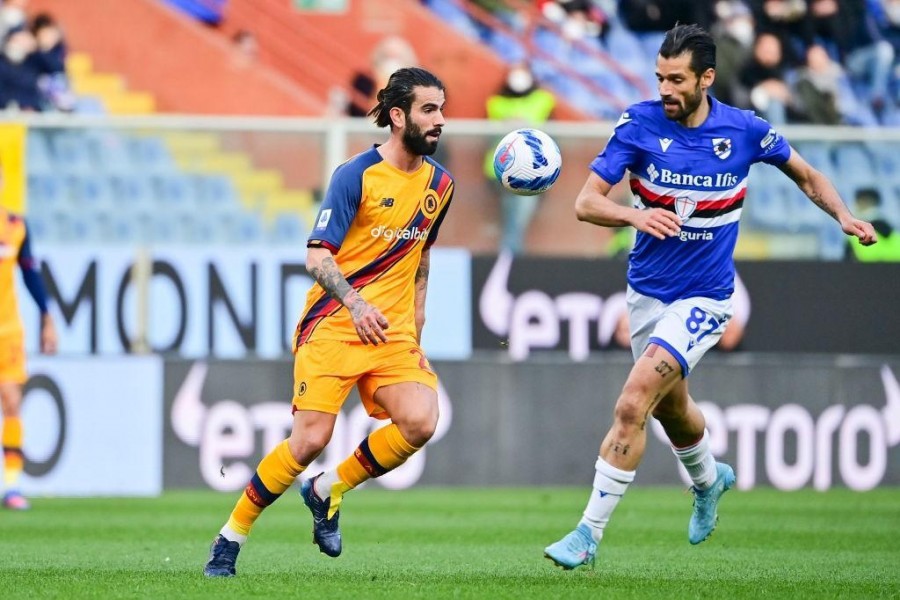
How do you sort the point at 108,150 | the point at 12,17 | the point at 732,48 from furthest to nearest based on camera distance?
1. the point at 732,48
2. the point at 12,17
3. the point at 108,150

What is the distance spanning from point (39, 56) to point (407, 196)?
10869 millimetres

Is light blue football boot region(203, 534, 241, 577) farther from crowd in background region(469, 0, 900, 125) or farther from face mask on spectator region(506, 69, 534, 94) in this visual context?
crowd in background region(469, 0, 900, 125)

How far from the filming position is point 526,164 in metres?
8.18

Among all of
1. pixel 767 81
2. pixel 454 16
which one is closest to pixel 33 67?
pixel 454 16

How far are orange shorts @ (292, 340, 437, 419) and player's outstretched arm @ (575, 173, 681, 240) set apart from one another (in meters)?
1.07

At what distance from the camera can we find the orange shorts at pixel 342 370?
25.6ft

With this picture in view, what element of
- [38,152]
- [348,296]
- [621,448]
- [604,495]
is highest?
[38,152]

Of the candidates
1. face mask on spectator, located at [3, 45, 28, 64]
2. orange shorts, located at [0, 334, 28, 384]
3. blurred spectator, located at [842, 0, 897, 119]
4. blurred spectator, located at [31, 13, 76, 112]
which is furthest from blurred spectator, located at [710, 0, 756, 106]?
orange shorts, located at [0, 334, 28, 384]

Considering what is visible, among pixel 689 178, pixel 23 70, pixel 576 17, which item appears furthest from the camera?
pixel 576 17

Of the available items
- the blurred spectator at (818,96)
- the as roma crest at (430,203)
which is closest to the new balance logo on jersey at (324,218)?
the as roma crest at (430,203)

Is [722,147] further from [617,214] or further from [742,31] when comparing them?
[742,31]

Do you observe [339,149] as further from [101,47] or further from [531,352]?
[101,47]

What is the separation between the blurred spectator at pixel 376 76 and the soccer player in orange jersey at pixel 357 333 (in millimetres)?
10375

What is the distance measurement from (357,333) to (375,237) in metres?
0.52
